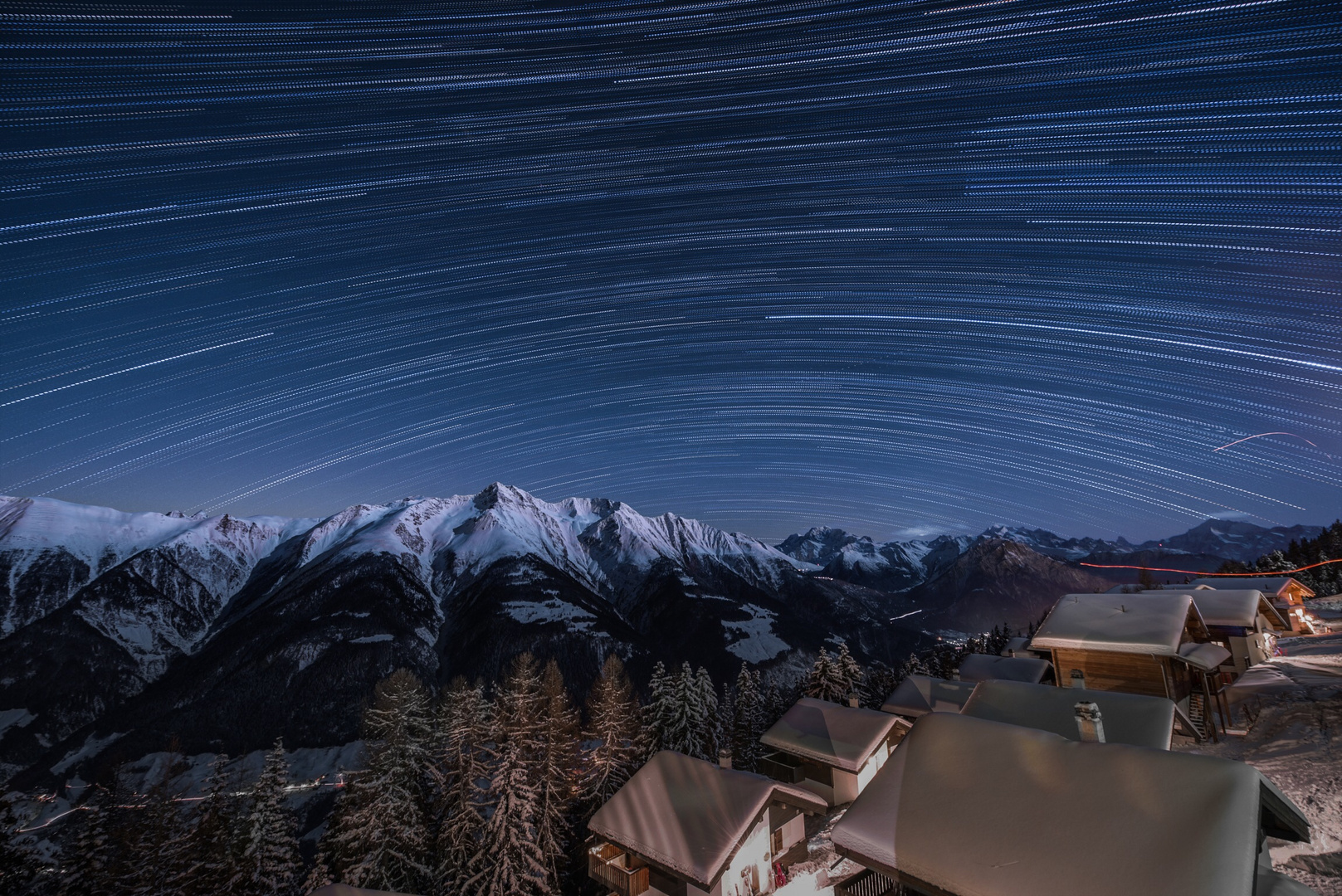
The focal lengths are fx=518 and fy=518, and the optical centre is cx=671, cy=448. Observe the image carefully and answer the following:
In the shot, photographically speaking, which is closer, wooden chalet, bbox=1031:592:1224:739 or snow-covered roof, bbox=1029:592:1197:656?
wooden chalet, bbox=1031:592:1224:739

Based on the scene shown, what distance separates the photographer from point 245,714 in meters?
114

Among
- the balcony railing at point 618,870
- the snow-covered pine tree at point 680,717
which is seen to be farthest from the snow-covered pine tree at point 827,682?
the balcony railing at point 618,870

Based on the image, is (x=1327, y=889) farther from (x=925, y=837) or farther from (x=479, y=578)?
(x=479, y=578)

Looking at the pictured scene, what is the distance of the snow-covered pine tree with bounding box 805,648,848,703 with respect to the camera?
36.2m

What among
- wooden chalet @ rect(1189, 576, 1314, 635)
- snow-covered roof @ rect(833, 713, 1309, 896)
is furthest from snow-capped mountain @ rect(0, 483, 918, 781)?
snow-covered roof @ rect(833, 713, 1309, 896)

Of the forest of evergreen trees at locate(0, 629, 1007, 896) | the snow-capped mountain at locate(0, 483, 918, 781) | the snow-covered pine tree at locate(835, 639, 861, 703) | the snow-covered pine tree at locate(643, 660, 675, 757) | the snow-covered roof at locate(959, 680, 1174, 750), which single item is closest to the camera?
the snow-covered roof at locate(959, 680, 1174, 750)

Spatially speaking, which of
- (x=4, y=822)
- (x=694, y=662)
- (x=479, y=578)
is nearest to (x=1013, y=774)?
(x=4, y=822)

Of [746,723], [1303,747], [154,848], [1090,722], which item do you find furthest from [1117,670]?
[154,848]

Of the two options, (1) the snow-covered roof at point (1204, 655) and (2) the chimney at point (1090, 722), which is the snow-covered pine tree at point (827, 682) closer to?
(1) the snow-covered roof at point (1204, 655)

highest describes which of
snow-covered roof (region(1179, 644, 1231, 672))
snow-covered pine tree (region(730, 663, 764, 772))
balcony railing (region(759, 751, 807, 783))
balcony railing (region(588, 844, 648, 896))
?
snow-covered roof (region(1179, 644, 1231, 672))

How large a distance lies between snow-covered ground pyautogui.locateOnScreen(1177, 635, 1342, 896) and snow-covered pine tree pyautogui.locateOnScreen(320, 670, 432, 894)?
28890mm

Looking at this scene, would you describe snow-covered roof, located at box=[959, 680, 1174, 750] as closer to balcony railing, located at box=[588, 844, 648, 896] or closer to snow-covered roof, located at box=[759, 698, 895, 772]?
snow-covered roof, located at box=[759, 698, 895, 772]

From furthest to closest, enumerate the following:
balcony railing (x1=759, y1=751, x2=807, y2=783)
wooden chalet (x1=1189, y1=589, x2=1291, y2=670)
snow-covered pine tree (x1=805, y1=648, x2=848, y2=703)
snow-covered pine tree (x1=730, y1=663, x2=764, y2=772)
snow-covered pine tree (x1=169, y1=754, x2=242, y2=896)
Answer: snow-covered pine tree (x1=730, y1=663, x2=764, y2=772) → snow-covered pine tree (x1=805, y1=648, x2=848, y2=703) → balcony railing (x1=759, y1=751, x2=807, y2=783) → wooden chalet (x1=1189, y1=589, x2=1291, y2=670) → snow-covered pine tree (x1=169, y1=754, x2=242, y2=896)

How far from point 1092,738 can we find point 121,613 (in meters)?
252
